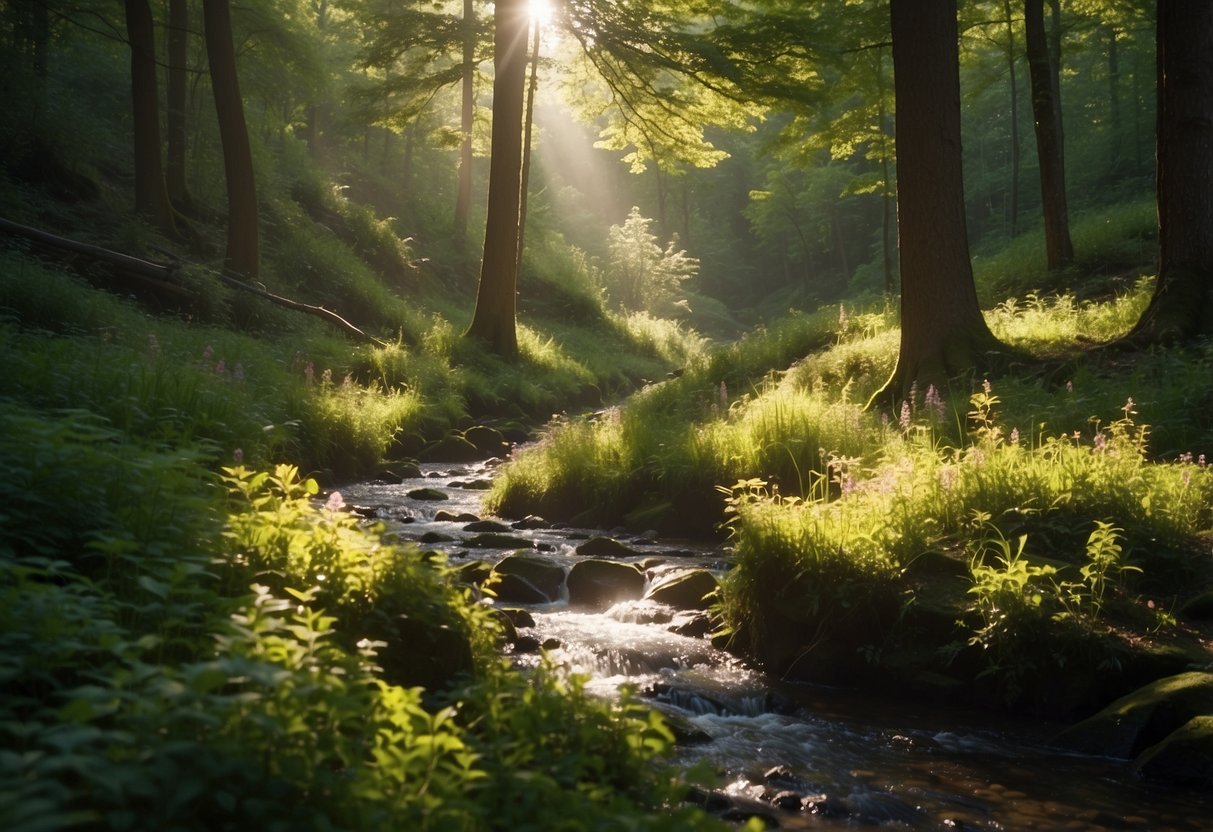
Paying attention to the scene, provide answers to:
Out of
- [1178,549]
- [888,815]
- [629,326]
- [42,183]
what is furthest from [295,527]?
[629,326]

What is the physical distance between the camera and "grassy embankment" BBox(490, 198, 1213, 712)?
558 centimetres

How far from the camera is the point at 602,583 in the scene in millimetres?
7598

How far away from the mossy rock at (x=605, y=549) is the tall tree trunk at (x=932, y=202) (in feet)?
11.2

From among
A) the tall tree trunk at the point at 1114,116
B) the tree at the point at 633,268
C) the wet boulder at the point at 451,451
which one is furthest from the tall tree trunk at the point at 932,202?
the tall tree trunk at the point at 1114,116

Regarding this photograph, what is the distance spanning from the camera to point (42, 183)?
55.3 ft

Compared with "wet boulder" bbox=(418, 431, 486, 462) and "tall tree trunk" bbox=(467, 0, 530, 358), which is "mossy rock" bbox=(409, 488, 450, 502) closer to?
"wet boulder" bbox=(418, 431, 486, 462)

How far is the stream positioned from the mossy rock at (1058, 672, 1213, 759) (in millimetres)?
104

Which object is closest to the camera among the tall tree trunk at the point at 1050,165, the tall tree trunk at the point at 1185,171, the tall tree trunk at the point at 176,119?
the tall tree trunk at the point at 1185,171

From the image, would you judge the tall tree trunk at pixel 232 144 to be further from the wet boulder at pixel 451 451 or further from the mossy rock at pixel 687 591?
the mossy rock at pixel 687 591

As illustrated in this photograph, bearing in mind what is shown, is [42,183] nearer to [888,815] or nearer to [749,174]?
[888,815]

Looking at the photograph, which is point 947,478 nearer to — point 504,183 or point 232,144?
point 504,183

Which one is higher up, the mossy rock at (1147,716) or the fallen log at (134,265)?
the fallen log at (134,265)

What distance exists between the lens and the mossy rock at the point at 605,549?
877 centimetres

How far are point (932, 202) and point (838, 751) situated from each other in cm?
716
